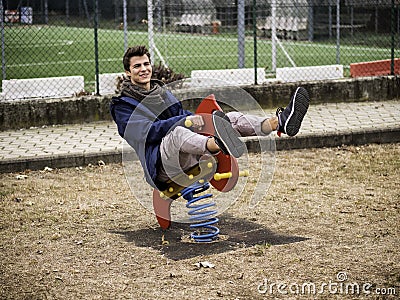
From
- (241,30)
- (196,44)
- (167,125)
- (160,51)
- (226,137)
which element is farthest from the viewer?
(196,44)

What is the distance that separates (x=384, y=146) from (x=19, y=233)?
5.16 meters

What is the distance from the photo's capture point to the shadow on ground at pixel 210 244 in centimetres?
602

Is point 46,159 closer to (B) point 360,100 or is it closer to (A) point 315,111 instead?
(A) point 315,111

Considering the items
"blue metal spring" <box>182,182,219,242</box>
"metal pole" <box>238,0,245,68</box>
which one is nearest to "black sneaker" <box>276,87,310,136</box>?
"blue metal spring" <box>182,182,219,242</box>

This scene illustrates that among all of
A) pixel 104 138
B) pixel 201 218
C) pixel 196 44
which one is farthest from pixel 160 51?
pixel 201 218

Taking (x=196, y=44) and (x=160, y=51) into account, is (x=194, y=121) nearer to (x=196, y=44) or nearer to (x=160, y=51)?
(x=160, y=51)

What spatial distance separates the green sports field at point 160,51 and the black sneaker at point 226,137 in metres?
8.49

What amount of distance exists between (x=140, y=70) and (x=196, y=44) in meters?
16.3

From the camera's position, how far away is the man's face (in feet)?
21.4

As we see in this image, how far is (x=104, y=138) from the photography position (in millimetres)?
10398

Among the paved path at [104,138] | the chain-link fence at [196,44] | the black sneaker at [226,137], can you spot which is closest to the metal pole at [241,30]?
the chain-link fence at [196,44]

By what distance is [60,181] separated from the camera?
8578mm

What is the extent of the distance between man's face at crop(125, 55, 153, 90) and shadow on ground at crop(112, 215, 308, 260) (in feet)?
4.16

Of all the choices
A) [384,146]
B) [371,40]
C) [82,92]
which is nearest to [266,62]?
[371,40]
